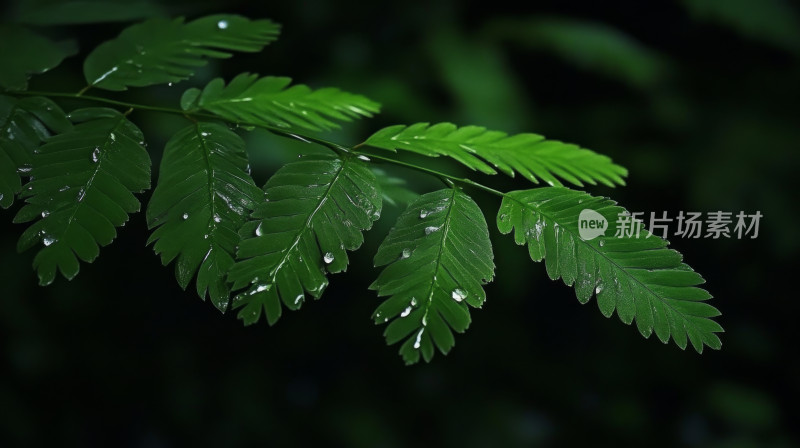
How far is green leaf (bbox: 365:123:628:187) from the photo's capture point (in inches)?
25.5

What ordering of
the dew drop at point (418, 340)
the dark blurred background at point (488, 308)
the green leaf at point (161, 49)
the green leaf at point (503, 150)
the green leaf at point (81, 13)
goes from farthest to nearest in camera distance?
the dark blurred background at point (488, 308) < the green leaf at point (81, 13) < the green leaf at point (161, 49) < the green leaf at point (503, 150) < the dew drop at point (418, 340)

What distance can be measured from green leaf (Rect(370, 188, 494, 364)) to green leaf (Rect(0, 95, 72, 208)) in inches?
12.6

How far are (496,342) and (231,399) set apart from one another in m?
0.81

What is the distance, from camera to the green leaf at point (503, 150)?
0.65 meters

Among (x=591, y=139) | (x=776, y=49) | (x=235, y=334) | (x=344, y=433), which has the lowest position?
(x=344, y=433)

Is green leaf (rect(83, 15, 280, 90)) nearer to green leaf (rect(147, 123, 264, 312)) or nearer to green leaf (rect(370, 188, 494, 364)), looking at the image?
green leaf (rect(147, 123, 264, 312))

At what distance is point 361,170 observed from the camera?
61cm

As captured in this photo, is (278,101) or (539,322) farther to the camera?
(539,322)

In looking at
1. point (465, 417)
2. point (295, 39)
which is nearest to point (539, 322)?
point (465, 417)

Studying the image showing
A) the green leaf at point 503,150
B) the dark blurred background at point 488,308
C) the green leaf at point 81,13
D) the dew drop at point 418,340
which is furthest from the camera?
the dark blurred background at point 488,308

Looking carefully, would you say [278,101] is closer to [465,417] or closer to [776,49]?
[465,417]

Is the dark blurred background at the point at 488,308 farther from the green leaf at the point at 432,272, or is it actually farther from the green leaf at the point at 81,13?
the green leaf at the point at 432,272

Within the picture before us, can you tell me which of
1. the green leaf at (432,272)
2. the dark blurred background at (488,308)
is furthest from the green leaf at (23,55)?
the dark blurred background at (488,308)

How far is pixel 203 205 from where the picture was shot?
0.58m
